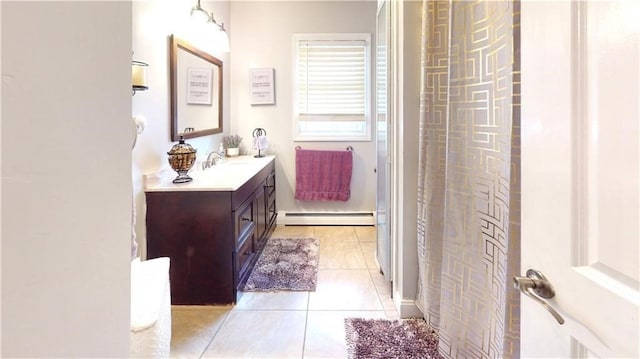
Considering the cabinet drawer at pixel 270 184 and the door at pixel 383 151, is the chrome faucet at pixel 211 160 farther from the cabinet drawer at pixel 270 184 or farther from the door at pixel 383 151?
the door at pixel 383 151

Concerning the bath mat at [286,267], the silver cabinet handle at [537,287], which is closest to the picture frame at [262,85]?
the bath mat at [286,267]

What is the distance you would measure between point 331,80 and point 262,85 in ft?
2.65

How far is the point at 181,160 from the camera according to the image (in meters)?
2.59

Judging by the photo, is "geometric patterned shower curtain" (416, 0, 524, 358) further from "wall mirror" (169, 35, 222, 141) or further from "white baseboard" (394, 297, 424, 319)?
"wall mirror" (169, 35, 222, 141)

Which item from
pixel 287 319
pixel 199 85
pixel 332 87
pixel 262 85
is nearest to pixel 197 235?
A: pixel 287 319

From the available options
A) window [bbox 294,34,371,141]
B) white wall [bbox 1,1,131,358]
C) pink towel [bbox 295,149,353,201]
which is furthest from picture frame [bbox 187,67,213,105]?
white wall [bbox 1,1,131,358]

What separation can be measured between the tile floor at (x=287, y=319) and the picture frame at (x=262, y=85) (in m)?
2.29

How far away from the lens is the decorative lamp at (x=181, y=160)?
8.46 ft

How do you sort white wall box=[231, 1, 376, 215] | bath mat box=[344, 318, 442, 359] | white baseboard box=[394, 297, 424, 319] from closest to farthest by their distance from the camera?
bath mat box=[344, 318, 442, 359]
white baseboard box=[394, 297, 424, 319]
white wall box=[231, 1, 376, 215]

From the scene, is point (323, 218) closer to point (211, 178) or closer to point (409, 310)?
point (211, 178)

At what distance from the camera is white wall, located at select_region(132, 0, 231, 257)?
2.36 metres

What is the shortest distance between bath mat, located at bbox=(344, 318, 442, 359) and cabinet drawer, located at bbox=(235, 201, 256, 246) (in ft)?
2.94

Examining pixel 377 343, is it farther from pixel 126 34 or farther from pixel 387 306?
pixel 126 34

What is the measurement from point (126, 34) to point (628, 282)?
1.00 meters
